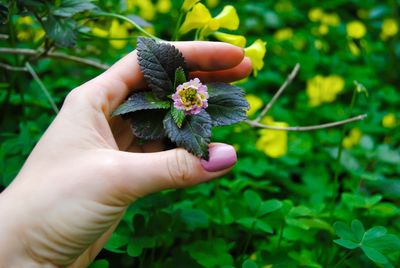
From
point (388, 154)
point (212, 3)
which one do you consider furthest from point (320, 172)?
point (212, 3)

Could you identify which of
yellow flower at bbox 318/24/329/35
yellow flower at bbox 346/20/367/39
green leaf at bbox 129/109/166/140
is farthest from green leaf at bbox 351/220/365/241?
yellow flower at bbox 346/20/367/39

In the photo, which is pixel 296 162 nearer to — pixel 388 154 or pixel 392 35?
pixel 388 154

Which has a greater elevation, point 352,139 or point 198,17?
point 198,17

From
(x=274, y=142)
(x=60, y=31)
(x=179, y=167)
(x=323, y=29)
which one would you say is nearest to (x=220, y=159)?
(x=179, y=167)

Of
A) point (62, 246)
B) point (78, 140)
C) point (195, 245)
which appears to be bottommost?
point (195, 245)

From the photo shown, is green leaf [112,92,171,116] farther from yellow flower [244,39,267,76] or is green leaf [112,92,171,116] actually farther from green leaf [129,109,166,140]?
yellow flower [244,39,267,76]

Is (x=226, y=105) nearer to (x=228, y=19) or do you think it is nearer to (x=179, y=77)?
(x=179, y=77)
